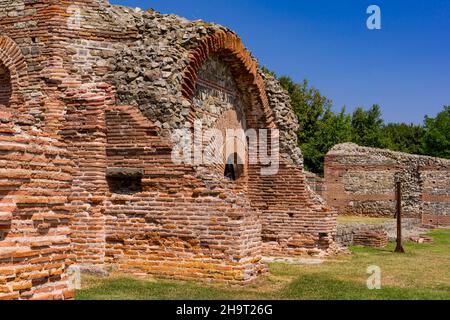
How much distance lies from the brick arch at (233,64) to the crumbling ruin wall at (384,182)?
13661 millimetres

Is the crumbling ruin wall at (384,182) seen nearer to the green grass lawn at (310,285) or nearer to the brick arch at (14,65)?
the green grass lawn at (310,285)

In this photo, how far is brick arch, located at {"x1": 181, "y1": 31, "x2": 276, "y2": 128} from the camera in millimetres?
9734

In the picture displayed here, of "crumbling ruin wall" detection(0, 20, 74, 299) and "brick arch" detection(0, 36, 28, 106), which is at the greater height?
"brick arch" detection(0, 36, 28, 106)

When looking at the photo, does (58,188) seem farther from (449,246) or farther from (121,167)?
(449,246)

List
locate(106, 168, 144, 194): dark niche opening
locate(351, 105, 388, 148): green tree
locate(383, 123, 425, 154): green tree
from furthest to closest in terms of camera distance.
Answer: locate(383, 123, 425, 154): green tree → locate(351, 105, 388, 148): green tree → locate(106, 168, 144, 194): dark niche opening

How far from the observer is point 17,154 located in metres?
5.06

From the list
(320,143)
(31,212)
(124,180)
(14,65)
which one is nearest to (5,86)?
→ (14,65)

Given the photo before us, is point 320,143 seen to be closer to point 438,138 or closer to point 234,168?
point 438,138

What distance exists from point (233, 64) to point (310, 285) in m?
5.01

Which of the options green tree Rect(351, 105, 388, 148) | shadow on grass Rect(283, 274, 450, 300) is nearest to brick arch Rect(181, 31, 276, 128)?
shadow on grass Rect(283, 274, 450, 300)

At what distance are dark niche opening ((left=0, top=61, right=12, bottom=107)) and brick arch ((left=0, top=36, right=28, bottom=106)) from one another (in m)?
0.12

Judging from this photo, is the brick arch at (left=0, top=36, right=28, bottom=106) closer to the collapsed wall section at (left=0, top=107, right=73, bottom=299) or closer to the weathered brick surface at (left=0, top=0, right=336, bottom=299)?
the weathered brick surface at (left=0, top=0, right=336, bottom=299)

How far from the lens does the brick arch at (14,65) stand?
997 cm

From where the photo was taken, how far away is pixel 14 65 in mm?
10039
